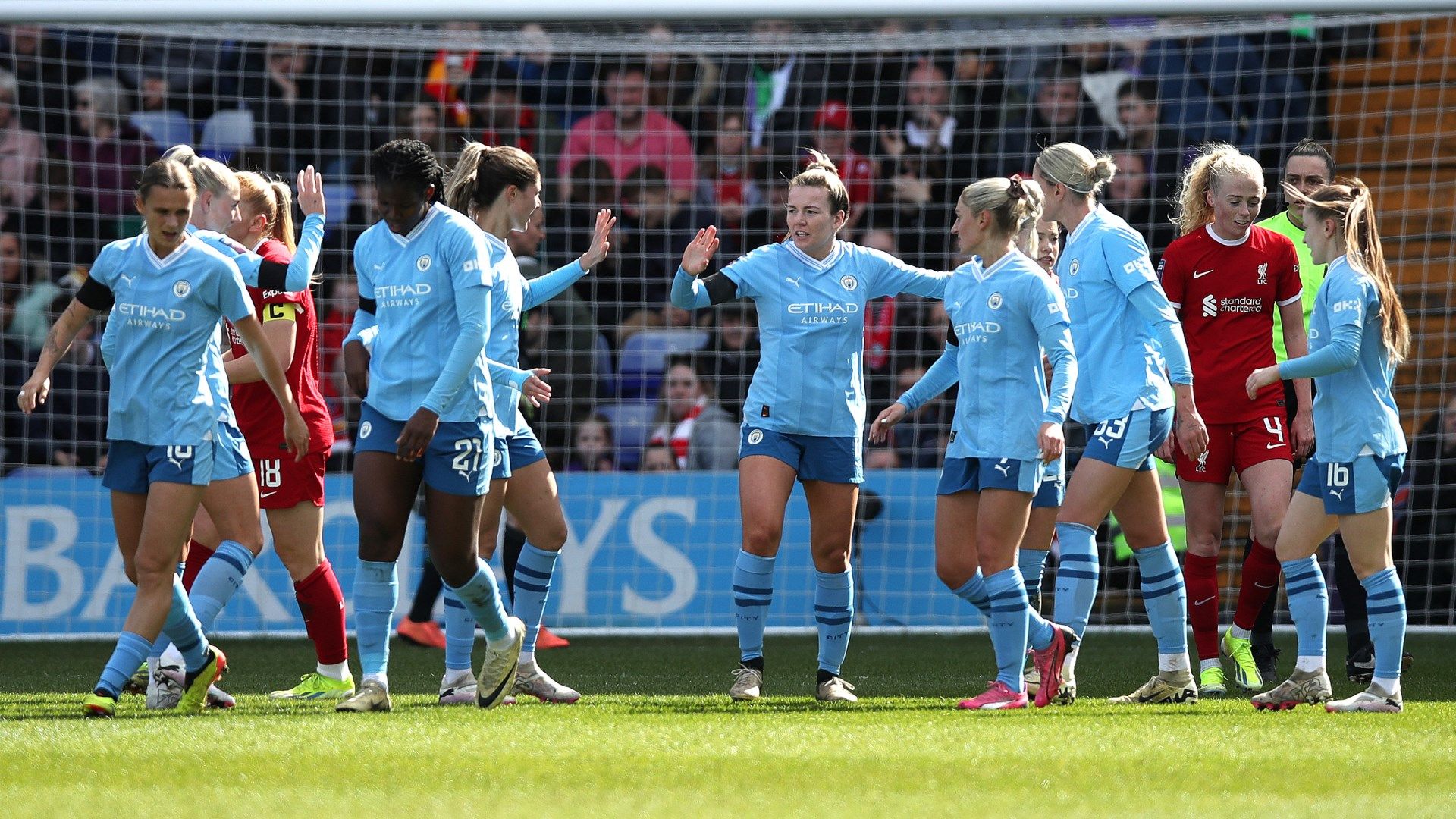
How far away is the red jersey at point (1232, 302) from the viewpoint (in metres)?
6.52

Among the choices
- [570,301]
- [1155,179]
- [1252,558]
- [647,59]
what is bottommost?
[1252,558]

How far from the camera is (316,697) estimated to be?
19.2 feet

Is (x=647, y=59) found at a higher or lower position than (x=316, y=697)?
higher

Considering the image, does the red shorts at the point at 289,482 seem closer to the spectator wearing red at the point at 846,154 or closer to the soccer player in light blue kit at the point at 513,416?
the soccer player in light blue kit at the point at 513,416

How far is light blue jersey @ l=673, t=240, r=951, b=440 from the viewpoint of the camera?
608cm

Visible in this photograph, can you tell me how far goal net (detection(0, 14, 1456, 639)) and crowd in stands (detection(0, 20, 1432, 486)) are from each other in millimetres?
21

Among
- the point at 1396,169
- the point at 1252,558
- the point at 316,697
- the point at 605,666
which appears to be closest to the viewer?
the point at 316,697

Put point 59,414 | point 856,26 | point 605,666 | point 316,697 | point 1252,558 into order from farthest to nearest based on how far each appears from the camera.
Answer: point 856,26 < point 59,414 < point 605,666 < point 1252,558 < point 316,697

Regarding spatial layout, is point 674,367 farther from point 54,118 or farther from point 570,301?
point 54,118

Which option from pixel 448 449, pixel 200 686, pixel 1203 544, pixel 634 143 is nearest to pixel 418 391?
pixel 448 449

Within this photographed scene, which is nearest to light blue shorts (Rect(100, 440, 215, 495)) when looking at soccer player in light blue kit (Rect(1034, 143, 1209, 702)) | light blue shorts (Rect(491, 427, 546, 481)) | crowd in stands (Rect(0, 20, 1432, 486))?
light blue shorts (Rect(491, 427, 546, 481))

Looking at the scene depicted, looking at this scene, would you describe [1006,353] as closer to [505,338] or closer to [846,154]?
[505,338]

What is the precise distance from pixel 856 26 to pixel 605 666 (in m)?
6.03

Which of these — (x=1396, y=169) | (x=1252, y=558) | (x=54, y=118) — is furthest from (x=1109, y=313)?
(x=54, y=118)
